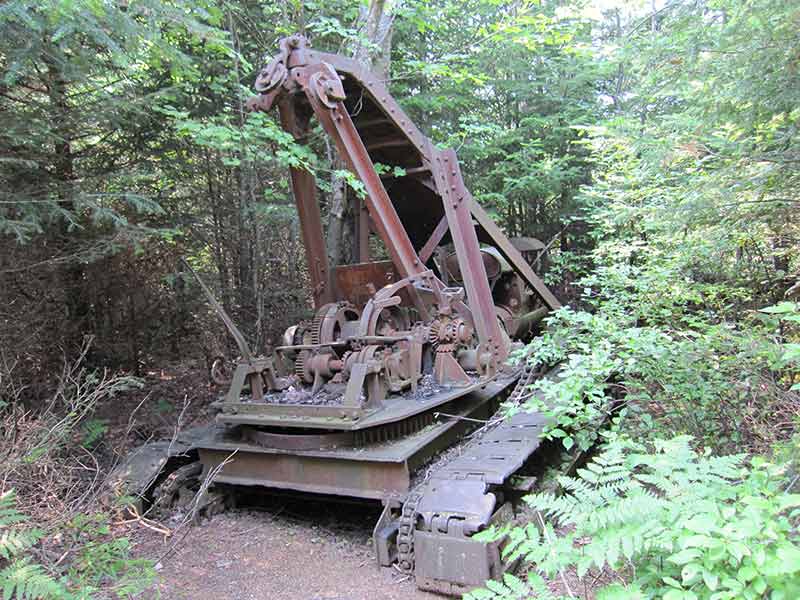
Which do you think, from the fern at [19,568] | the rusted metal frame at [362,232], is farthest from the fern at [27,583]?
the rusted metal frame at [362,232]

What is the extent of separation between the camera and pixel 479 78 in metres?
8.38

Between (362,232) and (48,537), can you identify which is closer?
(48,537)

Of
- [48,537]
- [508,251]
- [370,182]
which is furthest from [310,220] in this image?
[48,537]

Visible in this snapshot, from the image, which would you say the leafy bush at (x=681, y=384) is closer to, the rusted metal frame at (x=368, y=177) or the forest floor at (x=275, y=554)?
the forest floor at (x=275, y=554)

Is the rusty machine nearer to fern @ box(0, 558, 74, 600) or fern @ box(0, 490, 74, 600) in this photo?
fern @ box(0, 490, 74, 600)

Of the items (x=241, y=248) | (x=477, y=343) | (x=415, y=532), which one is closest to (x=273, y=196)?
(x=241, y=248)

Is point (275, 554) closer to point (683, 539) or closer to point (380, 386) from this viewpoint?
point (380, 386)

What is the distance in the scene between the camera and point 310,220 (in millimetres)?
6512

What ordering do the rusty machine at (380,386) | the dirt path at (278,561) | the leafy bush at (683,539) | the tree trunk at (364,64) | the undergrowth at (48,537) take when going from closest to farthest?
1. the leafy bush at (683,539)
2. the undergrowth at (48,537)
3. the dirt path at (278,561)
4. the rusty machine at (380,386)
5. the tree trunk at (364,64)

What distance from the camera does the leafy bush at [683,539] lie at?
192cm

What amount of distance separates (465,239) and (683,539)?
16.8 feet

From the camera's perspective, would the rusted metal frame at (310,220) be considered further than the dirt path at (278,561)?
Yes

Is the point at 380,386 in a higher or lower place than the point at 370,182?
lower

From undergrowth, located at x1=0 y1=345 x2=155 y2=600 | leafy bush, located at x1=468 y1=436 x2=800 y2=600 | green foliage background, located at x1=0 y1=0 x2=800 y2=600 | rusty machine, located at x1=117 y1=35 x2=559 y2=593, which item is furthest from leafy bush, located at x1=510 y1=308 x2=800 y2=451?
undergrowth, located at x1=0 y1=345 x2=155 y2=600
